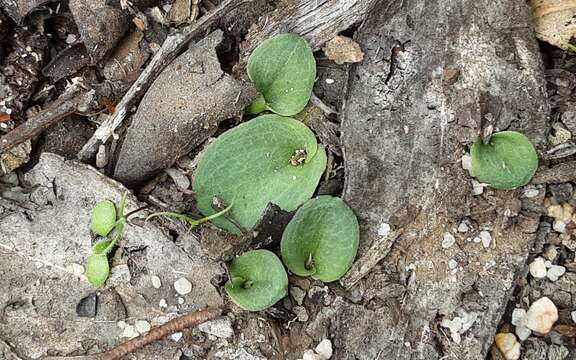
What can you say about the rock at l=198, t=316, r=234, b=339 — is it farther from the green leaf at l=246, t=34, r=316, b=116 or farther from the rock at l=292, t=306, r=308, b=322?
the green leaf at l=246, t=34, r=316, b=116

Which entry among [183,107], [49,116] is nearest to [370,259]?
[183,107]

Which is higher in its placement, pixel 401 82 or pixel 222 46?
pixel 222 46

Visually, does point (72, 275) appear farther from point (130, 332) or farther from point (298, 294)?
point (298, 294)

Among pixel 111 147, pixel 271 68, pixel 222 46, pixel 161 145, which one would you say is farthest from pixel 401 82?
pixel 111 147

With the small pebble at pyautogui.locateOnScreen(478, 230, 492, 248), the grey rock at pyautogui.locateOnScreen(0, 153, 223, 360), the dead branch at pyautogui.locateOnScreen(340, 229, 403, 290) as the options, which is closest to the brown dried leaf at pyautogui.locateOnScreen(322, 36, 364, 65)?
the dead branch at pyautogui.locateOnScreen(340, 229, 403, 290)

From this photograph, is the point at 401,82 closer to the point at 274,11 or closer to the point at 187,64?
the point at 274,11

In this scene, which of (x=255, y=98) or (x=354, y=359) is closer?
(x=354, y=359)
